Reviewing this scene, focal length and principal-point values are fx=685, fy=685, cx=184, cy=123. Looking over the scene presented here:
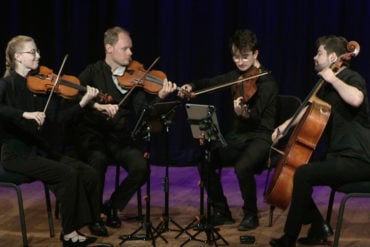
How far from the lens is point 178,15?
20.6 feet

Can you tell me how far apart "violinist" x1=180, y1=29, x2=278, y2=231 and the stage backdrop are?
163 centimetres

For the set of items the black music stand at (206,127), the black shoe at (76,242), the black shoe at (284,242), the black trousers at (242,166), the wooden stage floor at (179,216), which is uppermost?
the black music stand at (206,127)

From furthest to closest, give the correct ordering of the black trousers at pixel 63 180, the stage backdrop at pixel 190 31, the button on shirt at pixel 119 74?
1. the stage backdrop at pixel 190 31
2. the button on shirt at pixel 119 74
3. the black trousers at pixel 63 180

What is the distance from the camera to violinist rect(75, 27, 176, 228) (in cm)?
444

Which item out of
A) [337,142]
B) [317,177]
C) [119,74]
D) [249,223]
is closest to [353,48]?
[337,142]

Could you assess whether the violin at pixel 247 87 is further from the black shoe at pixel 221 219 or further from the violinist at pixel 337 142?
the black shoe at pixel 221 219

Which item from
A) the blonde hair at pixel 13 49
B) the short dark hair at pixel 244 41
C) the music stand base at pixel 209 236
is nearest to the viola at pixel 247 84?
the short dark hair at pixel 244 41

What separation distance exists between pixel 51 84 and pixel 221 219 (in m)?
1.42

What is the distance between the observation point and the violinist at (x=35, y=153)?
12.9ft

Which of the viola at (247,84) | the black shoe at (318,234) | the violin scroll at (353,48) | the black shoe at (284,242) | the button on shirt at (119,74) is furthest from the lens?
the button on shirt at (119,74)

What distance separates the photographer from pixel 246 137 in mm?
4555

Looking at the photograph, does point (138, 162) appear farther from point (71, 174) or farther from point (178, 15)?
point (178, 15)

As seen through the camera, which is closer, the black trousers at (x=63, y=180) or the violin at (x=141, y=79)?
the black trousers at (x=63, y=180)

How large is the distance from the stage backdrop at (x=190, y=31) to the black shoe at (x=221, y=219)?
6.16ft
